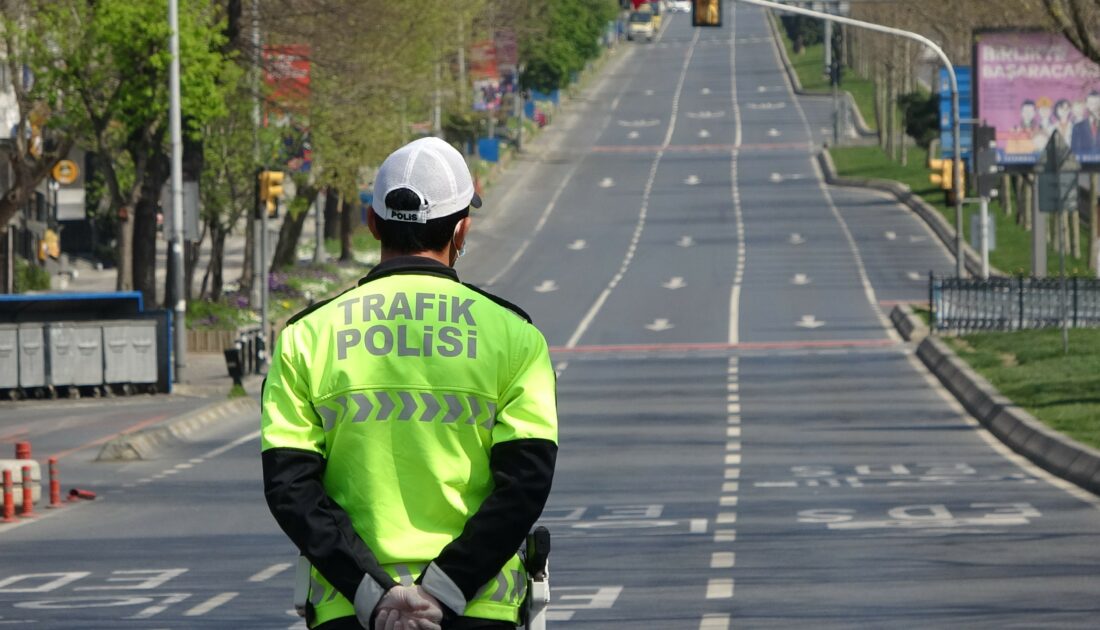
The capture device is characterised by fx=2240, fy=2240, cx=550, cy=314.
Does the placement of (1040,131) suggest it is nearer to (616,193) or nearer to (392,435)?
(616,193)

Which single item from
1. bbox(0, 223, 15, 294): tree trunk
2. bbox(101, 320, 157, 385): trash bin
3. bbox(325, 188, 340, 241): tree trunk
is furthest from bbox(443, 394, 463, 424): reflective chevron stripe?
bbox(325, 188, 340, 241): tree trunk

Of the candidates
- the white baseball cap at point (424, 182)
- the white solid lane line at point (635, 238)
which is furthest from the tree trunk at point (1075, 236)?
the white baseball cap at point (424, 182)

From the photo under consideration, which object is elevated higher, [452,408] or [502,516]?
[452,408]

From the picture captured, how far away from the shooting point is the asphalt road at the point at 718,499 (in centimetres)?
1280

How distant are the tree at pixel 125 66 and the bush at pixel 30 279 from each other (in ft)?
52.2

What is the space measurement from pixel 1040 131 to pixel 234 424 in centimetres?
2816

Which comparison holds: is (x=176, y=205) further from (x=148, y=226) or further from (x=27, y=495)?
(x=27, y=495)

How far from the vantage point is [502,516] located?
4.82 meters

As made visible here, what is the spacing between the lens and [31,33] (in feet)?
128

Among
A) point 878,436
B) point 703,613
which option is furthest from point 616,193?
point 703,613

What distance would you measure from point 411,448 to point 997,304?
38160 millimetres

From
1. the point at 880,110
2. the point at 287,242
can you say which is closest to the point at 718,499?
the point at 287,242

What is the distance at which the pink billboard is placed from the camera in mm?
51406

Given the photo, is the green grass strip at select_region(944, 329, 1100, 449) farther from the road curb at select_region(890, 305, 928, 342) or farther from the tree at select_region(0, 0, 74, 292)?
the tree at select_region(0, 0, 74, 292)
